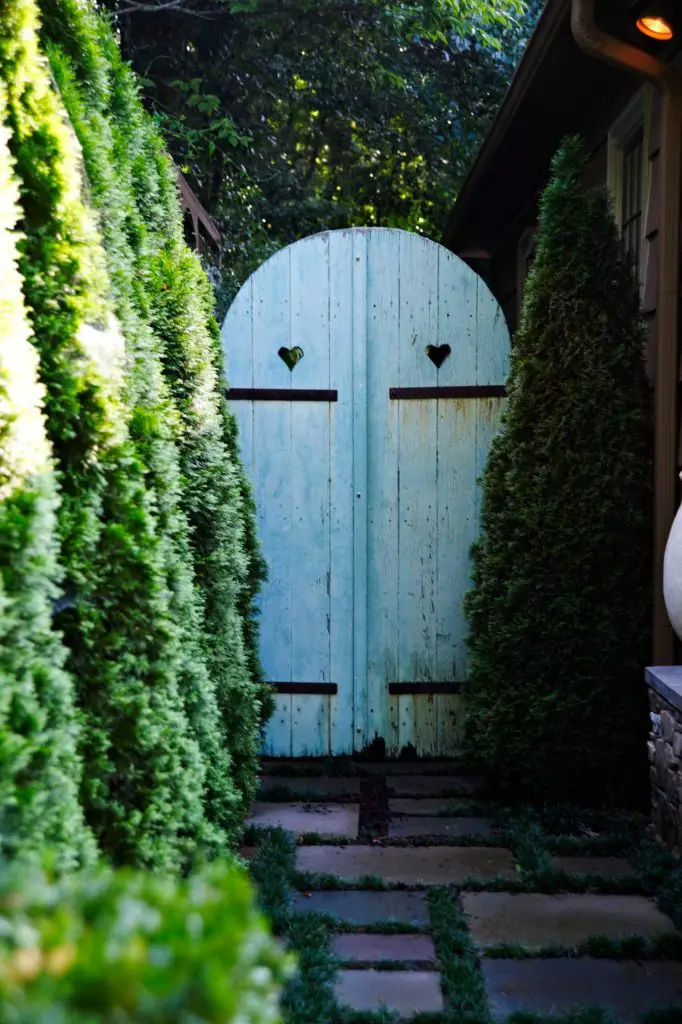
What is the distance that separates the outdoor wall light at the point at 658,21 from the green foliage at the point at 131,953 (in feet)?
11.3

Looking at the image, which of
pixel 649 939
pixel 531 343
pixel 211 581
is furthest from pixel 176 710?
pixel 531 343

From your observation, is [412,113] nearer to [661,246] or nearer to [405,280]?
[405,280]

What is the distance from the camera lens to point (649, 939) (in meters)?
2.56

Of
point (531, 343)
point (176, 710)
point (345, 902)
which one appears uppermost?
point (531, 343)

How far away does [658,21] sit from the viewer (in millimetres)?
3414

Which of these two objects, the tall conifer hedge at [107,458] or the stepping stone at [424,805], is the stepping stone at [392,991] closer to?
the tall conifer hedge at [107,458]

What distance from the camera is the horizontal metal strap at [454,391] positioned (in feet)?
14.9

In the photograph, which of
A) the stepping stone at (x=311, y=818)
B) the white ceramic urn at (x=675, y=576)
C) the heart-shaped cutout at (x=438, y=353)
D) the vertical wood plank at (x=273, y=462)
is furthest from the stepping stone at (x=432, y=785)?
the heart-shaped cutout at (x=438, y=353)

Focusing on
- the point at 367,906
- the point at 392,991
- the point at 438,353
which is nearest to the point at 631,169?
the point at 438,353

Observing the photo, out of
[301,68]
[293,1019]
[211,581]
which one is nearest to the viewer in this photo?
[293,1019]

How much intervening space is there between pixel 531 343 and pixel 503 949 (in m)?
2.25

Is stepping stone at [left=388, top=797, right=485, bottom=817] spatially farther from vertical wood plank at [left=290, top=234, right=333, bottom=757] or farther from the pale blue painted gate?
vertical wood plank at [left=290, top=234, right=333, bottom=757]

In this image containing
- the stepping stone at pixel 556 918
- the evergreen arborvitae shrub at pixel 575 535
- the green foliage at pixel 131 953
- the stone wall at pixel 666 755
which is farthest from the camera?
the evergreen arborvitae shrub at pixel 575 535

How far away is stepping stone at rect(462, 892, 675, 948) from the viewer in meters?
2.61
